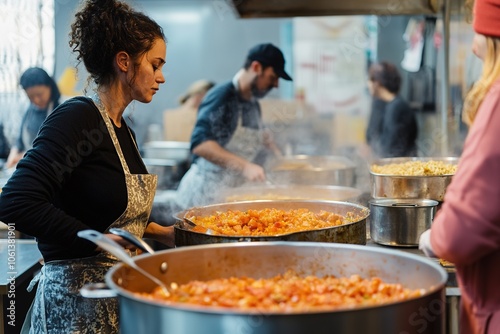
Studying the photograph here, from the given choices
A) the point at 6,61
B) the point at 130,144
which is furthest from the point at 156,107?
the point at 130,144

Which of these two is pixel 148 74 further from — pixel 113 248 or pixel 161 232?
pixel 113 248

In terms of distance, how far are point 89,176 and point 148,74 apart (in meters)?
0.44

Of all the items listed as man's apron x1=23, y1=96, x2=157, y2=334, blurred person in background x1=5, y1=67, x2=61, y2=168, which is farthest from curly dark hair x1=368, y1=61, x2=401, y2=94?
man's apron x1=23, y1=96, x2=157, y2=334

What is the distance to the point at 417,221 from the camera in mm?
2676

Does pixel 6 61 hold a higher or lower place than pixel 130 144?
higher

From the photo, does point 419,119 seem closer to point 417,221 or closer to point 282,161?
point 282,161

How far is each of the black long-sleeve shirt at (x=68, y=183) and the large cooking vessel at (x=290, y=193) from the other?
121 cm

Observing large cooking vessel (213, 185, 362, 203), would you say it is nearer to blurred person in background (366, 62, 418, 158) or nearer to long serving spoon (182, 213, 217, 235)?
long serving spoon (182, 213, 217, 235)

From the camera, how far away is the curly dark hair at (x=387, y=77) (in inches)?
252

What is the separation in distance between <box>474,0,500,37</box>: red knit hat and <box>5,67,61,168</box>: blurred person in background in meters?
4.99

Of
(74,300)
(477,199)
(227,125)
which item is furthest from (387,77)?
(477,199)

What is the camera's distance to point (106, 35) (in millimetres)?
2441

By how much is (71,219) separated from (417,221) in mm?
1323

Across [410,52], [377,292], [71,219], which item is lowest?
[377,292]
